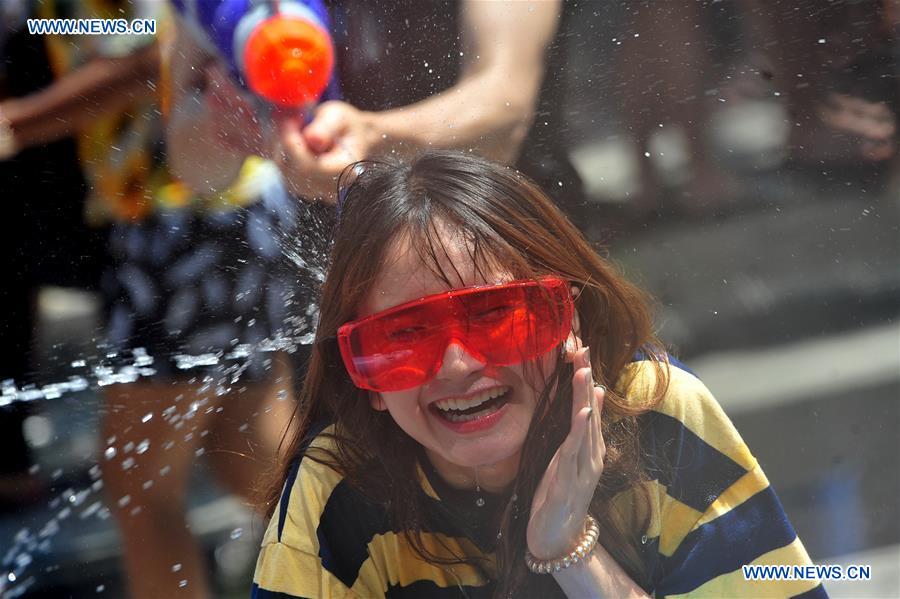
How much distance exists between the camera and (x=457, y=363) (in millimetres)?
868

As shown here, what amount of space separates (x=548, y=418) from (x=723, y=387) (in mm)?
275

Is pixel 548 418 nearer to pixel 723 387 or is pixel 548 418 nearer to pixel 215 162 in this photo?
pixel 723 387

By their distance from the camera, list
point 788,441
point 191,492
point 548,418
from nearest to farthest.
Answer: point 548,418
point 191,492
point 788,441

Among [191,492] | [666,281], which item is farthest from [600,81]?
[191,492]

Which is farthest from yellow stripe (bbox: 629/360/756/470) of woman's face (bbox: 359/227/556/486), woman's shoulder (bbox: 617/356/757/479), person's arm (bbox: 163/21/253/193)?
person's arm (bbox: 163/21/253/193)

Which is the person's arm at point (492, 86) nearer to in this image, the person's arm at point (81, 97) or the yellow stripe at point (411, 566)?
the person's arm at point (81, 97)

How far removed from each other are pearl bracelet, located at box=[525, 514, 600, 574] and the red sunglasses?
19 centimetres

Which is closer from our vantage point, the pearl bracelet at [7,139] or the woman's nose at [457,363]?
the woman's nose at [457,363]

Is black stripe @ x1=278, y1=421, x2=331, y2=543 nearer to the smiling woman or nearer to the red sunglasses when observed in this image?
the smiling woman

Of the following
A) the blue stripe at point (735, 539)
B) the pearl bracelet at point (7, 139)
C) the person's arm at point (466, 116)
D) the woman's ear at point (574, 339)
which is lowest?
the blue stripe at point (735, 539)

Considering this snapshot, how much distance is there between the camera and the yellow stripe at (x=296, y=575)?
94 centimetres

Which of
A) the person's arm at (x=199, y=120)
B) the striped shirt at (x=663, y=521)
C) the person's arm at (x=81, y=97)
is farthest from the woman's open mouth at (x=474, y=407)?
the person's arm at (x=81, y=97)

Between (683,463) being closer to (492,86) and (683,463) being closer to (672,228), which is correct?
(672,228)

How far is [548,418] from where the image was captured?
3.05 feet
